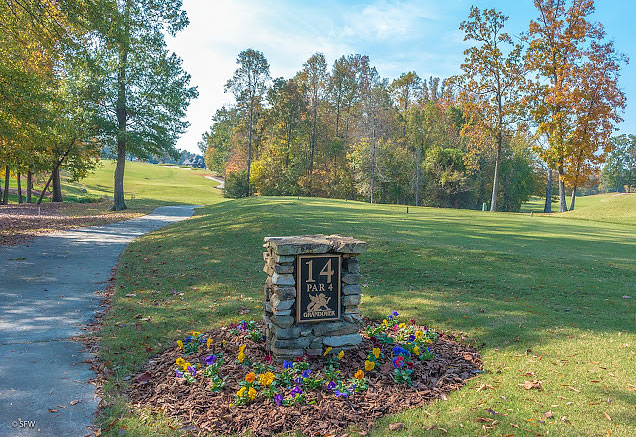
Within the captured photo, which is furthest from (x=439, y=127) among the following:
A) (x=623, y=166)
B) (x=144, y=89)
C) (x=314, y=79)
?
(x=623, y=166)

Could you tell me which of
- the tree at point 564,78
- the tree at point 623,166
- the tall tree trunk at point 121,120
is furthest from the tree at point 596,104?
the tree at point 623,166

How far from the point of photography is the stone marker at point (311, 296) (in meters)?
5.09

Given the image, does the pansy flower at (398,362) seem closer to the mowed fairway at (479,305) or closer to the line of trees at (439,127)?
the mowed fairway at (479,305)

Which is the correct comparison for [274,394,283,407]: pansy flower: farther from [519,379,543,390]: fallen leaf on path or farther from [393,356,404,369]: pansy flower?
[519,379,543,390]: fallen leaf on path

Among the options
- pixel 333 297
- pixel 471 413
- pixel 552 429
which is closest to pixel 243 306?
pixel 333 297

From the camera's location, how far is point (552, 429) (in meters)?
3.70

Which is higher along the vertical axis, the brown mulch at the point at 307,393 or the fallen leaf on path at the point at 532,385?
the fallen leaf on path at the point at 532,385

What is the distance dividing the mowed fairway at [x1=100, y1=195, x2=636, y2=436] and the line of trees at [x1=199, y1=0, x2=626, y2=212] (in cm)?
1892

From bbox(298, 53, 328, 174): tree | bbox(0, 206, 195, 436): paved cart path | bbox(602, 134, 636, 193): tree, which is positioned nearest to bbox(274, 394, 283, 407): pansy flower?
bbox(0, 206, 195, 436): paved cart path

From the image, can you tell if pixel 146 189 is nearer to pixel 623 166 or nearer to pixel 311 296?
pixel 311 296

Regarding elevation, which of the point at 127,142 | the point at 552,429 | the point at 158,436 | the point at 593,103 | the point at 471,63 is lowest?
the point at 158,436

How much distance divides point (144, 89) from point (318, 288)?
2522 centimetres

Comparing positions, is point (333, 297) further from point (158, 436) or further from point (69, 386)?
point (69, 386)

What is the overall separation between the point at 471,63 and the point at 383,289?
27.7 m
